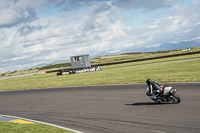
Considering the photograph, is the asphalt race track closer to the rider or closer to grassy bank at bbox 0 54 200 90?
the rider

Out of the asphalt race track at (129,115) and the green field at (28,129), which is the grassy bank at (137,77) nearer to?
the asphalt race track at (129,115)

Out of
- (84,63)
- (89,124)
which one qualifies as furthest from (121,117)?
(84,63)

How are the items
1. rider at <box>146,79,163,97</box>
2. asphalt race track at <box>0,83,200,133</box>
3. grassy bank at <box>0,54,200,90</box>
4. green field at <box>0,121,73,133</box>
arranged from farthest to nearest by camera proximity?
grassy bank at <box>0,54,200,90</box>, rider at <box>146,79,163,97</box>, green field at <box>0,121,73,133</box>, asphalt race track at <box>0,83,200,133</box>

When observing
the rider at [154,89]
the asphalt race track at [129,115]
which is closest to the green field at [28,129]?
Answer: the asphalt race track at [129,115]

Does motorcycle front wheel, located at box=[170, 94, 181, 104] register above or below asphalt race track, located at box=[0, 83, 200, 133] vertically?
above

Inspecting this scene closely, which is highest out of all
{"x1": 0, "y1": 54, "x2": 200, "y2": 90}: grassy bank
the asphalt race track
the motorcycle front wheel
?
{"x1": 0, "y1": 54, "x2": 200, "y2": 90}: grassy bank

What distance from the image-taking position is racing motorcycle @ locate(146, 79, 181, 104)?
11895 mm

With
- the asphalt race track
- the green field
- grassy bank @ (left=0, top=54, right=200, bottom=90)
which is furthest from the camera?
grassy bank @ (left=0, top=54, right=200, bottom=90)

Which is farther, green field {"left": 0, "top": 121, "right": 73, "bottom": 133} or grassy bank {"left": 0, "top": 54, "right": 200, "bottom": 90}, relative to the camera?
grassy bank {"left": 0, "top": 54, "right": 200, "bottom": 90}

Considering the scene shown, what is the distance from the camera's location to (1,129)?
382 inches

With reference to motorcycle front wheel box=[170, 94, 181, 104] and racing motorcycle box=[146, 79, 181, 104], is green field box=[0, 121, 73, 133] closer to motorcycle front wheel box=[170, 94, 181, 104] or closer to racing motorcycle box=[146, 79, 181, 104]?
racing motorcycle box=[146, 79, 181, 104]

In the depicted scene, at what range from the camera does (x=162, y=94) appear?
39.7 feet

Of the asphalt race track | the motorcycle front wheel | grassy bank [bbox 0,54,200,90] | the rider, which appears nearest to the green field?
the asphalt race track

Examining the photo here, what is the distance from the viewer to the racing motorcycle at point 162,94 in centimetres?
1190
